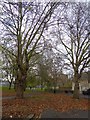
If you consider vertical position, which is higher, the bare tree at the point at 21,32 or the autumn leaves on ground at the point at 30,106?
the bare tree at the point at 21,32

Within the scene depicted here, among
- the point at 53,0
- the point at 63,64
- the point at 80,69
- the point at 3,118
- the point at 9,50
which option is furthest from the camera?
the point at 63,64

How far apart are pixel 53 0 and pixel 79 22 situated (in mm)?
9600

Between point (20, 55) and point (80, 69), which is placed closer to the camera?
point (20, 55)

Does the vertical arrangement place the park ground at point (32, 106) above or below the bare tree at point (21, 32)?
below

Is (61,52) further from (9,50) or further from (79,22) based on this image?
(9,50)

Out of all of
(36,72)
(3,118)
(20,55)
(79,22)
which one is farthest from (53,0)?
(36,72)

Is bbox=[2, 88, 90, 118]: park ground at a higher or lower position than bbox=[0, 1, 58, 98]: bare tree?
lower

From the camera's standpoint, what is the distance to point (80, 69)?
1133 inches

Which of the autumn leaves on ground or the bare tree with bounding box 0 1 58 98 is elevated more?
the bare tree with bounding box 0 1 58 98

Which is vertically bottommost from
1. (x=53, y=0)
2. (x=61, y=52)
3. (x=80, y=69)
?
(x=80, y=69)

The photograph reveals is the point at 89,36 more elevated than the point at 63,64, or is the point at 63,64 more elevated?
the point at 89,36

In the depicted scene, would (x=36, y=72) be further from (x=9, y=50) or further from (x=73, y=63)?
(x=9, y=50)

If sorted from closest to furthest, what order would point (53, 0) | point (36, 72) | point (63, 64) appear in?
point (53, 0), point (63, 64), point (36, 72)

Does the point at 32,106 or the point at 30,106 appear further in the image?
the point at 32,106
